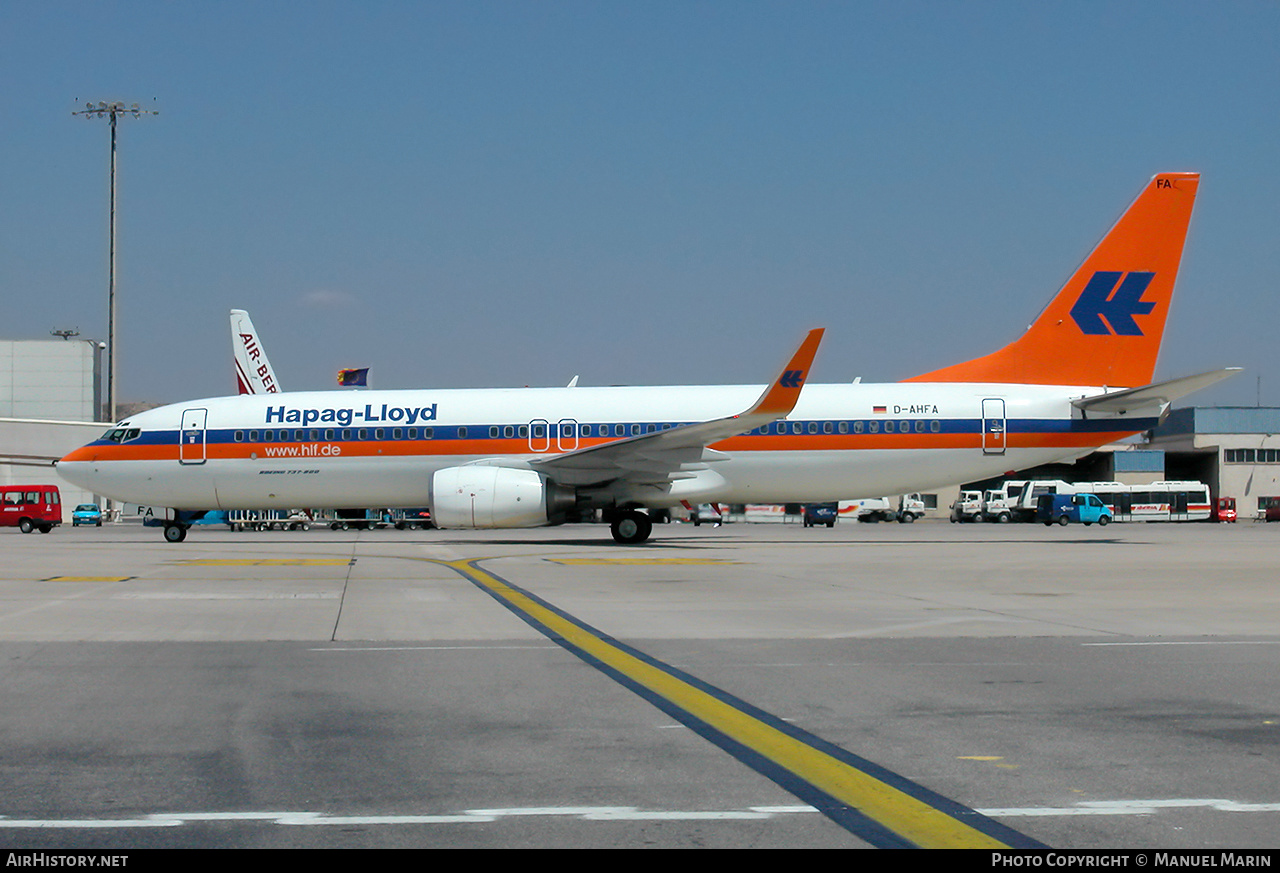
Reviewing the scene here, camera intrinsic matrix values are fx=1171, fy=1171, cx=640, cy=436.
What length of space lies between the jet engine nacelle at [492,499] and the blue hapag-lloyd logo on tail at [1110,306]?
48.1 feet

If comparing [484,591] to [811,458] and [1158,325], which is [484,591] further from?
[1158,325]

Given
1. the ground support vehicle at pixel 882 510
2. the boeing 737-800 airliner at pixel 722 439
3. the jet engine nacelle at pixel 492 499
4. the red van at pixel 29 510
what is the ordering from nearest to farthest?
the jet engine nacelle at pixel 492 499, the boeing 737-800 airliner at pixel 722 439, the red van at pixel 29 510, the ground support vehicle at pixel 882 510

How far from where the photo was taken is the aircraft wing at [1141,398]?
1081 inches

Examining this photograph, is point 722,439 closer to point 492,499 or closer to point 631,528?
point 631,528

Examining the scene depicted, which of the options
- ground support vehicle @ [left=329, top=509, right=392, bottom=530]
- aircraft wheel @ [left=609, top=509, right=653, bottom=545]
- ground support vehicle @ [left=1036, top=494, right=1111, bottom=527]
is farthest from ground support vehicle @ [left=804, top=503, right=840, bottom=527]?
aircraft wheel @ [left=609, top=509, right=653, bottom=545]

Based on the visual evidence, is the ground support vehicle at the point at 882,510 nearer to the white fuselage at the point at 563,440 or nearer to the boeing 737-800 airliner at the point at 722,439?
the boeing 737-800 airliner at the point at 722,439

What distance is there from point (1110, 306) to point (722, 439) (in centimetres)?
1097

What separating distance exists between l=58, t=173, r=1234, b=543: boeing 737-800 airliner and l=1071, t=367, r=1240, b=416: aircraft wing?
0.06 meters

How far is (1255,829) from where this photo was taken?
14.9ft

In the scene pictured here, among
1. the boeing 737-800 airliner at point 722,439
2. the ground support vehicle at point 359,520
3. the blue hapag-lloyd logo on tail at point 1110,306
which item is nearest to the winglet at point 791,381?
the boeing 737-800 airliner at point 722,439

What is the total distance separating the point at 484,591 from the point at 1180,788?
11.2m

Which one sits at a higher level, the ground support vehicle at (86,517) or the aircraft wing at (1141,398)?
the aircraft wing at (1141,398)

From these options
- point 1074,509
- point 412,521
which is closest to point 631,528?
point 412,521

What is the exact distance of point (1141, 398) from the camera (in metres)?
28.7
